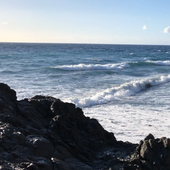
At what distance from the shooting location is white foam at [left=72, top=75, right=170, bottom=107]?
53.8ft

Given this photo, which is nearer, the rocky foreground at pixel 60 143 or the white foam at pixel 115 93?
the rocky foreground at pixel 60 143

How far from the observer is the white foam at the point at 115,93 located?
16.4 metres

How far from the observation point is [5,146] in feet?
15.9

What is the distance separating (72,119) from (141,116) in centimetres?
699

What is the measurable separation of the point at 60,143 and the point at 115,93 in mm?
13959

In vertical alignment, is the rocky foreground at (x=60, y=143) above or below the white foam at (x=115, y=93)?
above

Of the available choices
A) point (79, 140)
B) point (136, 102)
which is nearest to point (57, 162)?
point (79, 140)

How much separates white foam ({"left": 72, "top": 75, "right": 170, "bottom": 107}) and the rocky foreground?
8951 millimetres

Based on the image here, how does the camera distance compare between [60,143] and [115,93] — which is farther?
[115,93]

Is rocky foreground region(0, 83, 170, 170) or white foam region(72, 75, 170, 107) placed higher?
rocky foreground region(0, 83, 170, 170)

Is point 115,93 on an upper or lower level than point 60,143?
lower

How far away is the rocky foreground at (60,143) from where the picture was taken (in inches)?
189

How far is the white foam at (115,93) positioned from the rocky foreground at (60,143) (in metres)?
8.95

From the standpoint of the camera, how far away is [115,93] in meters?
19.4
